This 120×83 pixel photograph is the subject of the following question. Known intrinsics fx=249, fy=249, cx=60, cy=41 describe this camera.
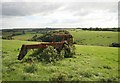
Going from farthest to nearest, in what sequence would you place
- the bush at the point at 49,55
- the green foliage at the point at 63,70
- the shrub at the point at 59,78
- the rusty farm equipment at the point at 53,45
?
the rusty farm equipment at the point at 53,45
the bush at the point at 49,55
the green foliage at the point at 63,70
the shrub at the point at 59,78

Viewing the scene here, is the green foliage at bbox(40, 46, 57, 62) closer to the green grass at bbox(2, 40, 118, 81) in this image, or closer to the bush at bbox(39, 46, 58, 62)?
the bush at bbox(39, 46, 58, 62)

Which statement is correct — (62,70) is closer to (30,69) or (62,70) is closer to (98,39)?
(30,69)

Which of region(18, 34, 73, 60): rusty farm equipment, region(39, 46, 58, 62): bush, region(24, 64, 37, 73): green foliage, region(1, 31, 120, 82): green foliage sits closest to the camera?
region(1, 31, 120, 82): green foliage

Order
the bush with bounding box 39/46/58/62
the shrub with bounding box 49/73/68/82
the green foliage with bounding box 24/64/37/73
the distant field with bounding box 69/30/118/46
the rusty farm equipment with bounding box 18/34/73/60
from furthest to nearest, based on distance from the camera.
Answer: the distant field with bounding box 69/30/118/46, the rusty farm equipment with bounding box 18/34/73/60, the bush with bounding box 39/46/58/62, the green foliage with bounding box 24/64/37/73, the shrub with bounding box 49/73/68/82

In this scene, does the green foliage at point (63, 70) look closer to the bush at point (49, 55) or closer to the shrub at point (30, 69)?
the shrub at point (30, 69)

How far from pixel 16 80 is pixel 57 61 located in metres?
6.37

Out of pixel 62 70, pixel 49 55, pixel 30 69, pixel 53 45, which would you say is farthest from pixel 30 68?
pixel 53 45

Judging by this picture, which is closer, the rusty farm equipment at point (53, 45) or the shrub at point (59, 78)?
the shrub at point (59, 78)

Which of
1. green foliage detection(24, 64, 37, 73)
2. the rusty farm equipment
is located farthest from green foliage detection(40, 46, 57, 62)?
green foliage detection(24, 64, 37, 73)

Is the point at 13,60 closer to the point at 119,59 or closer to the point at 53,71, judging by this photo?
the point at 53,71

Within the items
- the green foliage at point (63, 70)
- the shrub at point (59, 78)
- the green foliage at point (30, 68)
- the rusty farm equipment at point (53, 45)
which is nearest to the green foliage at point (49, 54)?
the green foliage at point (63, 70)

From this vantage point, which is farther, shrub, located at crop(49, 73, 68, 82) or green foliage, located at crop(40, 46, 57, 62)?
green foliage, located at crop(40, 46, 57, 62)

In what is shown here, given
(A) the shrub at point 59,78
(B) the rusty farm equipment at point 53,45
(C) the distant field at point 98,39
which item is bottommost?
(C) the distant field at point 98,39

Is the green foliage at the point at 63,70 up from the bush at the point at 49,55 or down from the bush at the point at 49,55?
down
